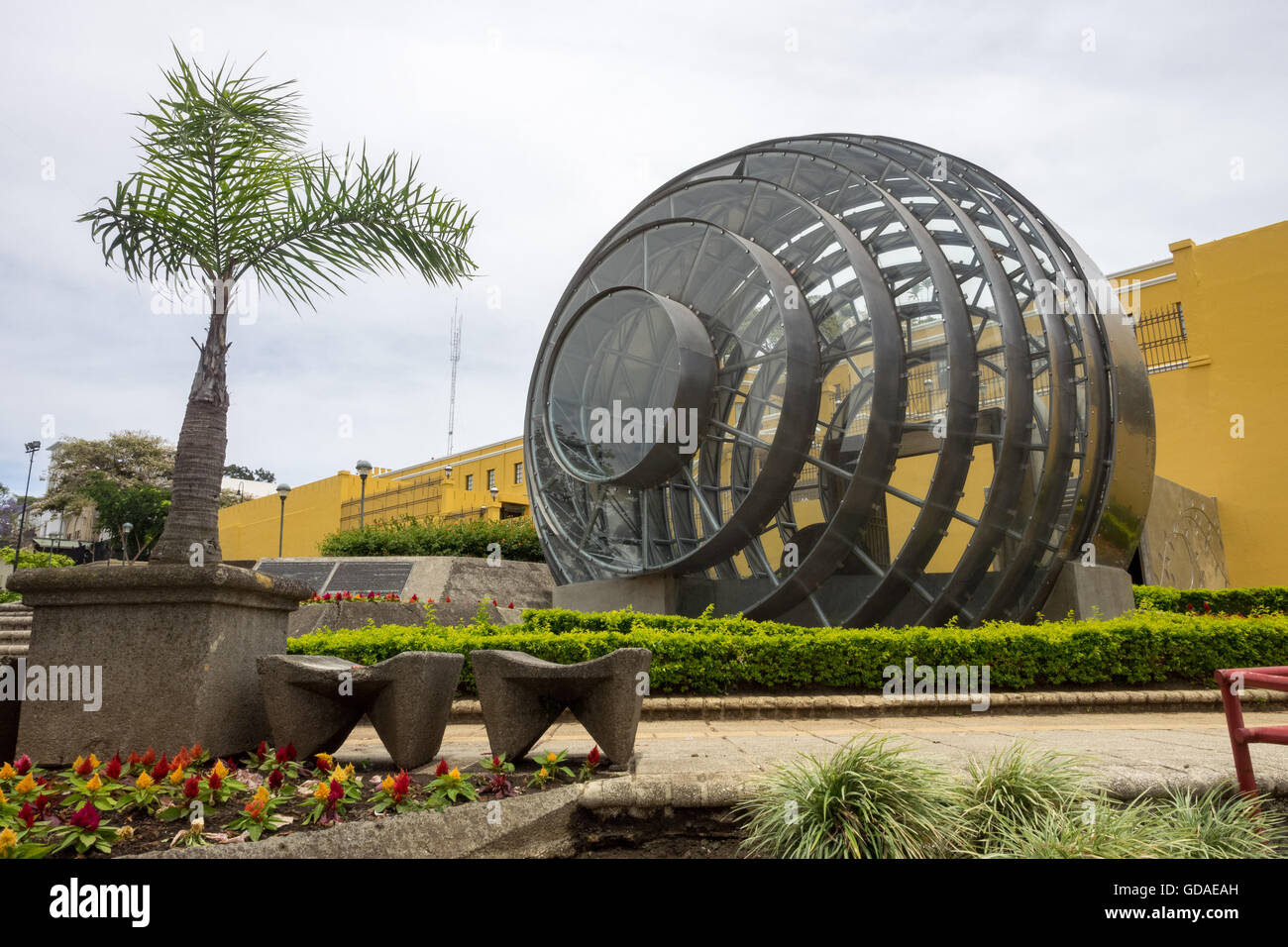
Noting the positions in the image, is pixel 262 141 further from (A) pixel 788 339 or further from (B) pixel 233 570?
(A) pixel 788 339

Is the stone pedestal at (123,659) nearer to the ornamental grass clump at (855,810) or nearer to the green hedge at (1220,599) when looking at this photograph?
the ornamental grass clump at (855,810)

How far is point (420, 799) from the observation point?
3.15 meters

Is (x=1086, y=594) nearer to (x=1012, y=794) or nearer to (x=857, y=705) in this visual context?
(x=857, y=705)

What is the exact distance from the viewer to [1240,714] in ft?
10.00

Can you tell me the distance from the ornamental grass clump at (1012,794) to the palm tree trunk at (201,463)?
335 centimetres

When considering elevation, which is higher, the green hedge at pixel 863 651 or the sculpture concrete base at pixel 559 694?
the sculpture concrete base at pixel 559 694

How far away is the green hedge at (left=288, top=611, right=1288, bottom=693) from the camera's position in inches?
320

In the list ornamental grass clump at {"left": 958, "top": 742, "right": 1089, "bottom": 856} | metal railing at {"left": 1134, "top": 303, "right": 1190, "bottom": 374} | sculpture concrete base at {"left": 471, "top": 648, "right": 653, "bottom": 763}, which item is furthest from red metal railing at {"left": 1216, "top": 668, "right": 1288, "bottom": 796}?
metal railing at {"left": 1134, "top": 303, "right": 1190, "bottom": 374}

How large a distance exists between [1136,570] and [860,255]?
9.51 meters

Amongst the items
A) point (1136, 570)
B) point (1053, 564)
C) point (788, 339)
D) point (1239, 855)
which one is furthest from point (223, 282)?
point (1136, 570)

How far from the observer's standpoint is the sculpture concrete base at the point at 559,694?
383cm

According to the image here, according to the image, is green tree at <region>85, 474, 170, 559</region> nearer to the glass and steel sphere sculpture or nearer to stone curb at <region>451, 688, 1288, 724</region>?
the glass and steel sphere sculpture

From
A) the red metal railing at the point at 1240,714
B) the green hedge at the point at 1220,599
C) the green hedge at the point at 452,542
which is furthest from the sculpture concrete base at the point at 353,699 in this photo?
the green hedge at the point at 452,542
